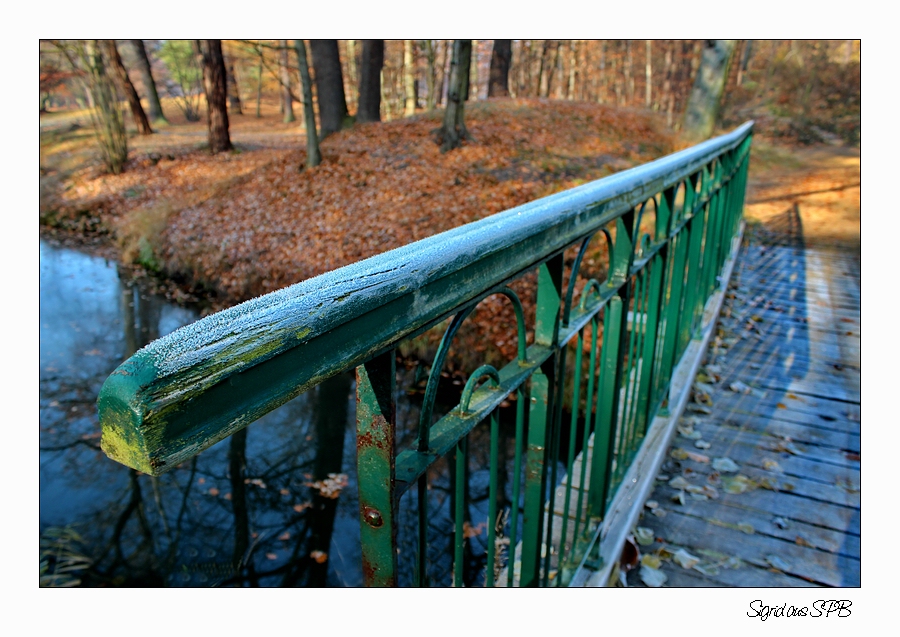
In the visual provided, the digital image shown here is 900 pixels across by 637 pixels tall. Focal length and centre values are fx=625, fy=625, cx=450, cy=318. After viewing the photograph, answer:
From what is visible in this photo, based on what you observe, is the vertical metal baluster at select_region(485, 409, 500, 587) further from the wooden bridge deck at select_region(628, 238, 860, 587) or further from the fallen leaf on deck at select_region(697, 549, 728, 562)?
the fallen leaf on deck at select_region(697, 549, 728, 562)

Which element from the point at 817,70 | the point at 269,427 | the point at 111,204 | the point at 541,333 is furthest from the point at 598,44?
the point at 541,333

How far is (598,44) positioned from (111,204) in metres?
22.2

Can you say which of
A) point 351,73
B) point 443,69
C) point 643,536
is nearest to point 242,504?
point 643,536

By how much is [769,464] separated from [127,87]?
20689 millimetres

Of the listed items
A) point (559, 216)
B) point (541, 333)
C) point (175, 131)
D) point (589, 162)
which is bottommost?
point (541, 333)

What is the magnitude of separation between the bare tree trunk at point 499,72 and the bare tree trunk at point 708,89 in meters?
6.00

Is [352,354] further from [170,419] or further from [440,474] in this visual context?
[440,474]

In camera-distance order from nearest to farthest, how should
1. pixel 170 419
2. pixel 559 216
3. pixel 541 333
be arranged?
pixel 170 419 → pixel 559 216 → pixel 541 333

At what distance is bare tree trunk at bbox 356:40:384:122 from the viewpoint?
604 inches

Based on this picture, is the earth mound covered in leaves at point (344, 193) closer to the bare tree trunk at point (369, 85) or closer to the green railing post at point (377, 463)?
the bare tree trunk at point (369, 85)

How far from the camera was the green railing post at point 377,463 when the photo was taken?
0.76 m

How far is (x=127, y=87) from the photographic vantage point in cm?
1864

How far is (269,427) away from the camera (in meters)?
6.23

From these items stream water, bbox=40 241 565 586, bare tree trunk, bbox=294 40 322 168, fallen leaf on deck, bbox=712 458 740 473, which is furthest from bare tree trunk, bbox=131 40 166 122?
fallen leaf on deck, bbox=712 458 740 473
